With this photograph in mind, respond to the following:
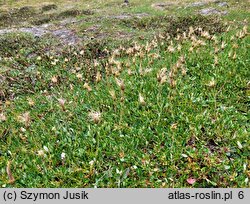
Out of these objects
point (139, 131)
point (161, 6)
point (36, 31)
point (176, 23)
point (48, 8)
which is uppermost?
point (48, 8)

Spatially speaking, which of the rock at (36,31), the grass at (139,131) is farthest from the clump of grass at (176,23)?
the grass at (139,131)

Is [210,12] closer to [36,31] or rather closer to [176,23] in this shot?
[176,23]

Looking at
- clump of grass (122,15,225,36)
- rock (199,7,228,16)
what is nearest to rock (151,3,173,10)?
rock (199,7,228,16)

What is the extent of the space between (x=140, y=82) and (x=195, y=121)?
2033 millimetres

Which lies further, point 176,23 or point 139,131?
point 176,23

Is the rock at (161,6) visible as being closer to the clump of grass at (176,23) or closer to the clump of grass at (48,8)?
the clump of grass at (176,23)

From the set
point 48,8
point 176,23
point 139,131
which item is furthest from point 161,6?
point 139,131

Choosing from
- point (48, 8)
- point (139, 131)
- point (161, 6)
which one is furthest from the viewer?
point (48, 8)

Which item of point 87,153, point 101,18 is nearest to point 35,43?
point 101,18

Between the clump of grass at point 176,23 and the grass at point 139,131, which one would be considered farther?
the clump of grass at point 176,23

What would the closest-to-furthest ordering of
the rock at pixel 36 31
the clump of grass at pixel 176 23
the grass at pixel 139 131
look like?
the grass at pixel 139 131, the clump of grass at pixel 176 23, the rock at pixel 36 31

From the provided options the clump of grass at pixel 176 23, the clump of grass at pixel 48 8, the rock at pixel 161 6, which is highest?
the clump of grass at pixel 48 8

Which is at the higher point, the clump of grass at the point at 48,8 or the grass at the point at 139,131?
the clump of grass at the point at 48,8

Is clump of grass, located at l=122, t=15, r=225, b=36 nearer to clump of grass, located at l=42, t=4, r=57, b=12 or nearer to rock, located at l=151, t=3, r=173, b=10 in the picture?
rock, located at l=151, t=3, r=173, b=10
